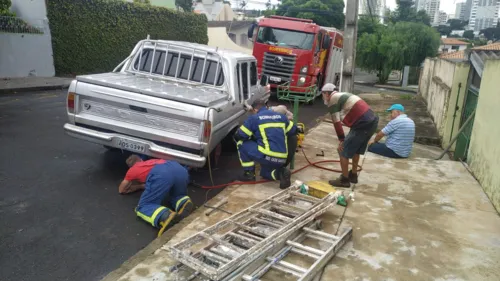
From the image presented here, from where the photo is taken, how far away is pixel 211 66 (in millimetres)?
6570

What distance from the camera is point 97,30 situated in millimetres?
19484

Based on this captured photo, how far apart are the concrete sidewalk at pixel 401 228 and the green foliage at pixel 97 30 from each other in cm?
1501

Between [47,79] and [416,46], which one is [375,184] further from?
[416,46]

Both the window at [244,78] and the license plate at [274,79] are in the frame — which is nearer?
the window at [244,78]

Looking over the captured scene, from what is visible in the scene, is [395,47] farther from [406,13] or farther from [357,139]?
[357,139]

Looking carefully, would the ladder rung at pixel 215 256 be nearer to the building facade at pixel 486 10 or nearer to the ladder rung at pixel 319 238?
the ladder rung at pixel 319 238

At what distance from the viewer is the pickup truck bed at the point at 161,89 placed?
517cm

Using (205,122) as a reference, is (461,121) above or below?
below

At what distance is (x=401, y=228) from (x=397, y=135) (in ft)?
10.7

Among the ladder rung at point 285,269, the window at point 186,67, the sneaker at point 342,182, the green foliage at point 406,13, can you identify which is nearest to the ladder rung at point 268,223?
the ladder rung at point 285,269

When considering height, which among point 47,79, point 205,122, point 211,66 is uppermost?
point 211,66

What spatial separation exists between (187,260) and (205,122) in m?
2.19

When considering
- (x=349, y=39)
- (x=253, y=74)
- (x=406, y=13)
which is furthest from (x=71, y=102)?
(x=406, y=13)

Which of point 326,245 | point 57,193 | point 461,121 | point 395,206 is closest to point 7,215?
point 57,193
